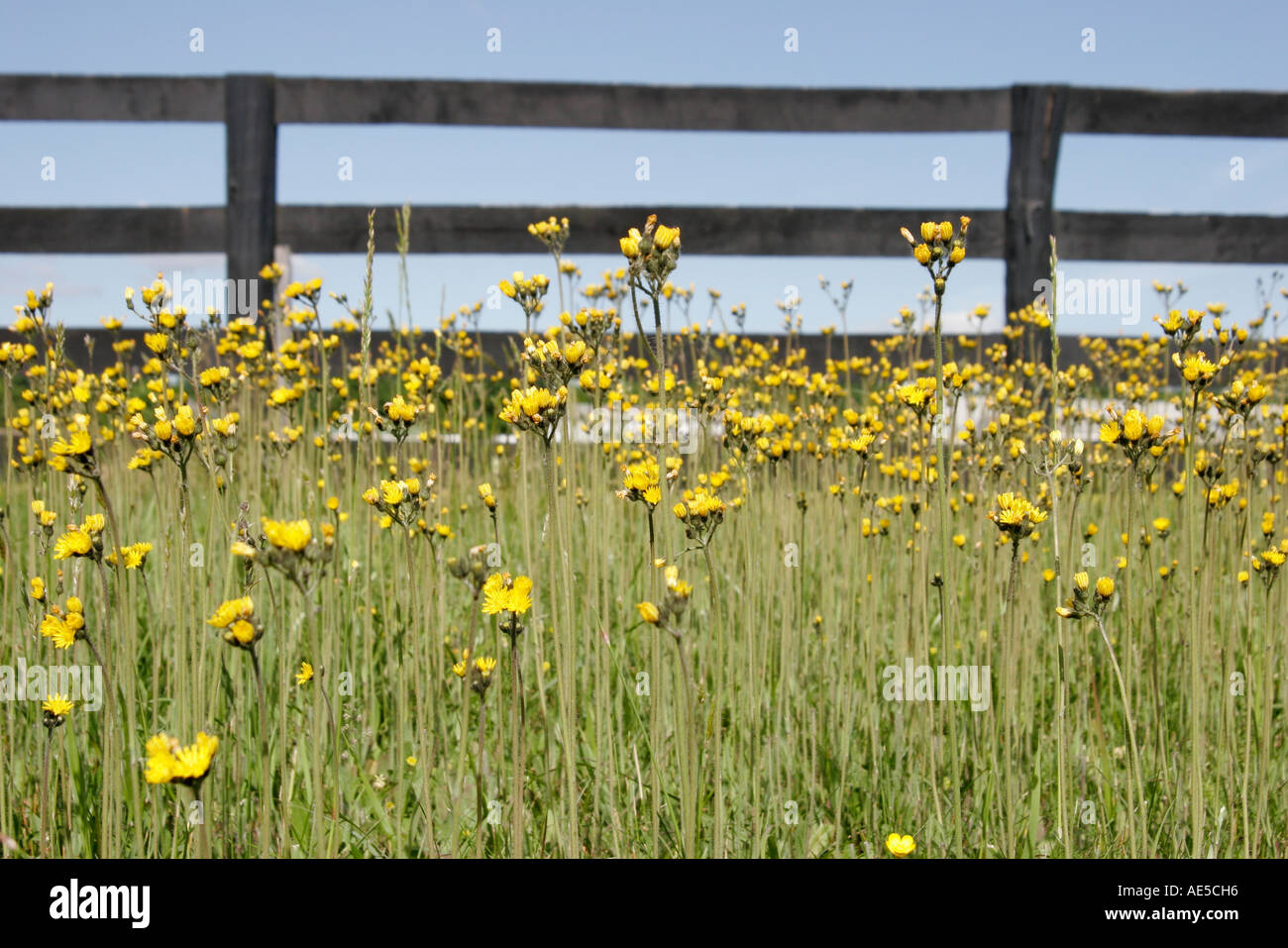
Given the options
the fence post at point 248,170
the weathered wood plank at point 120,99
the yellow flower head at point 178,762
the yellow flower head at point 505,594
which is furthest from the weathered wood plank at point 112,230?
the yellow flower head at point 178,762

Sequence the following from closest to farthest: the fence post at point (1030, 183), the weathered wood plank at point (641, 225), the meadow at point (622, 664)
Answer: the meadow at point (622, 664) → the weathered wood plank at point (641, 225) → the fence post at point (1030, 183)

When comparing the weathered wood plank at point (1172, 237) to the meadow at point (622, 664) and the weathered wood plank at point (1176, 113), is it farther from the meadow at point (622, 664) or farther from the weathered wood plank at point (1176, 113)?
the meadow at point (622, 664)

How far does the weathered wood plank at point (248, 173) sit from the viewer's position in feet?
17.7

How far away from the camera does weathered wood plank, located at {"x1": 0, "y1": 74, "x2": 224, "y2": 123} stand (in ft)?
17.9

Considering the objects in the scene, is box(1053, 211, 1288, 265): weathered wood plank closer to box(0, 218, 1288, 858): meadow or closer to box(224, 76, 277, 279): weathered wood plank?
box(0, 218, 1288, 858): meadow

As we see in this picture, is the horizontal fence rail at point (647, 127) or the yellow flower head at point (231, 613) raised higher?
the horizontal fence rail at point (647, 127)

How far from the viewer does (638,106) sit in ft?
18.8

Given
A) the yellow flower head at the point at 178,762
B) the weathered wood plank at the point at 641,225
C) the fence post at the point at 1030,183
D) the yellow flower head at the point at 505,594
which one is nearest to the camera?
the yellow flower head at the point at 178,762

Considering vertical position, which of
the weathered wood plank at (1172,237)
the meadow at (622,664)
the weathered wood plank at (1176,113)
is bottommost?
the meadow at (622,664)

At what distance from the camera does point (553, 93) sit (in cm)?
569

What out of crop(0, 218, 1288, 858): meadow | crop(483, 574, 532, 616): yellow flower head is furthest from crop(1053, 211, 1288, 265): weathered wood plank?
crop(483, 574, 532, 616): yellow flower head
